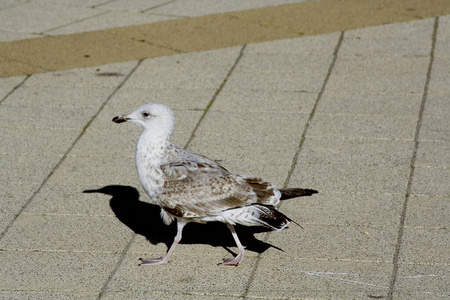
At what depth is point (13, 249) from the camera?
6117mm

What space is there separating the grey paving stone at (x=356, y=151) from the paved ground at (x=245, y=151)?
0.9 inches

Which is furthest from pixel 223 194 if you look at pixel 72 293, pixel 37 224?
pixel 37 224

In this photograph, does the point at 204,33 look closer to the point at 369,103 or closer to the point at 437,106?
the point at 369,103

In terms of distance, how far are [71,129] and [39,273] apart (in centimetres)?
288

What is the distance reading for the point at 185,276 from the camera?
5.73 metres

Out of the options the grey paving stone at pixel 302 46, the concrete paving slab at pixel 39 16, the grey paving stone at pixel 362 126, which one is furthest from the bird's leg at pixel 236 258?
the concrete paving slab at pixel 39 16

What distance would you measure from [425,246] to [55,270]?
116 inches

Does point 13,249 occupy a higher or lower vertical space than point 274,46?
higher

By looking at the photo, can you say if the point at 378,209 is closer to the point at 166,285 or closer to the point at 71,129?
the point at 166,285

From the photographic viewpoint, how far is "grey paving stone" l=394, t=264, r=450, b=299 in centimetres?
537

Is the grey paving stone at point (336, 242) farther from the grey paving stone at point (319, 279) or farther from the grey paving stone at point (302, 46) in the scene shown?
the grey paving stone at point (302, 46)

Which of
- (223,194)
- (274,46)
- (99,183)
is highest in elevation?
(223,194)

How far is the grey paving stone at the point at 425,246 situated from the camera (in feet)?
19.1

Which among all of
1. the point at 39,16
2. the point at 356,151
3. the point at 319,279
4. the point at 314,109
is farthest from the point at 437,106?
the point at 39,16
